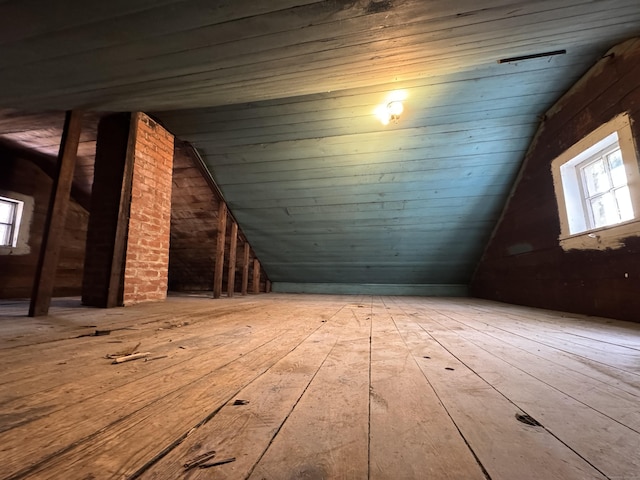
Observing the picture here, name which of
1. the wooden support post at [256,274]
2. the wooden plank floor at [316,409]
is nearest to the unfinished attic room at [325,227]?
the wooden plank floor at [316,409]

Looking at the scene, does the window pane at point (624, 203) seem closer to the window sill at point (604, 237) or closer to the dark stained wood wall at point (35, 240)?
the window sill at point (604, 237)

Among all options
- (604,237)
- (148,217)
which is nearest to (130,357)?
(148,217)

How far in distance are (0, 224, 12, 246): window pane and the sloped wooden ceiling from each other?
2390 mm

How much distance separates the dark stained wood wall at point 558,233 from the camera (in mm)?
2082

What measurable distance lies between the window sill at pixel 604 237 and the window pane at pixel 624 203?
124mm

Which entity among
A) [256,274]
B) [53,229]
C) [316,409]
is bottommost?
[316,409]

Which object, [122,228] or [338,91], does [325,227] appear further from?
[122,228]

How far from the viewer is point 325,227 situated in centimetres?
456

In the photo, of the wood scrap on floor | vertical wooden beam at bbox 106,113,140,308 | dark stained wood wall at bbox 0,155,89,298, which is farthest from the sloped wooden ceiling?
dark stained wood wall at bbox 0,155,89,298

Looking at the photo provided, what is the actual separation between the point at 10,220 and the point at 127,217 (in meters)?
2.70

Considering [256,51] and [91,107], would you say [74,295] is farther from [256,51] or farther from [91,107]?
[256,51]

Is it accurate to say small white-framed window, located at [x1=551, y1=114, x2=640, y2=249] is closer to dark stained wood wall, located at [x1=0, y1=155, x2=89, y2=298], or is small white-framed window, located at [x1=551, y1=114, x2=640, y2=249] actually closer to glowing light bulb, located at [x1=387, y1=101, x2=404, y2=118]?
glowing light bulb, located at [x1=387, y1=101, x2=404, y2=118]

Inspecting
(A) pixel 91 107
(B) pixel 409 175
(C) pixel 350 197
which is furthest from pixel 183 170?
(B) pixel 409 175

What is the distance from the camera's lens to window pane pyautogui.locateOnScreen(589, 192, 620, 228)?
2.39 m
